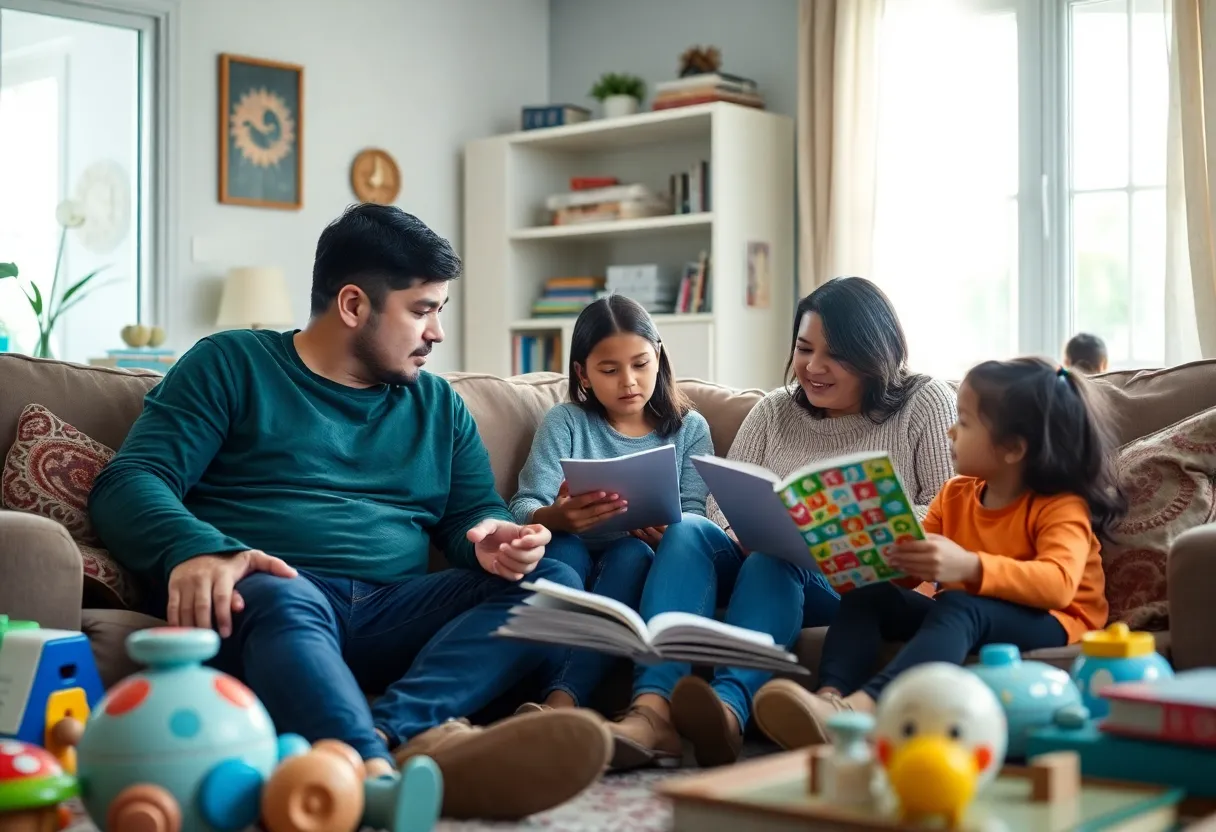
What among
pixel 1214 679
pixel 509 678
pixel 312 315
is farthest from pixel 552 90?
pixel 1214 679

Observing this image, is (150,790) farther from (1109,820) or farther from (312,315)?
(312,315)

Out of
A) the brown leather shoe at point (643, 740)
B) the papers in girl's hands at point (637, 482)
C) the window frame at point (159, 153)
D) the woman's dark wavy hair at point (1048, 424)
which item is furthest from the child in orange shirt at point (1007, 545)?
the window frame at point (159, 153)

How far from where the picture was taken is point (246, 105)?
17.9 feet

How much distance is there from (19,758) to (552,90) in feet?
17.8

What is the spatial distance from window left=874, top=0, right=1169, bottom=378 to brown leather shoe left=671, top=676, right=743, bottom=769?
317 centimetres

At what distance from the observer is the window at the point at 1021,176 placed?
4.65 metres

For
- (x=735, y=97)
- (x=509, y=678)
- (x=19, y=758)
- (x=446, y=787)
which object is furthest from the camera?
(x=735, y=97)

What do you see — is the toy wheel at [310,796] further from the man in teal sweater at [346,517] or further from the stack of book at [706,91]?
the stack of book at [706,91]

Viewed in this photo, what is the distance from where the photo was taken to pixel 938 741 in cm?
115

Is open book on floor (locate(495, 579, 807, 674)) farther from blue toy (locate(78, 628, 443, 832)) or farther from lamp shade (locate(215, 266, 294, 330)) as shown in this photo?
lamp shade (locate(215, 266, 294, 330))

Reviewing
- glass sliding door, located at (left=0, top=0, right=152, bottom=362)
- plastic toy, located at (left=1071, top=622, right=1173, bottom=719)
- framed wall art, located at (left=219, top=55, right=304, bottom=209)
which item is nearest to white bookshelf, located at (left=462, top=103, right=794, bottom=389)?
framed wall art, located at (left=219, top=55, right=304, bottom=209)

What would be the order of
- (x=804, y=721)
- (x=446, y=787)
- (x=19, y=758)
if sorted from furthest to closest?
(x=804, y=721) → (x=446, y=787) → (x=19, y=758)

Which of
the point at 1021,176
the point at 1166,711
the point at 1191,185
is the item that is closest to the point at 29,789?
the point at 1166,711

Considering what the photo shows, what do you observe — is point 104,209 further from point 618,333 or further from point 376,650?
point 376,650
